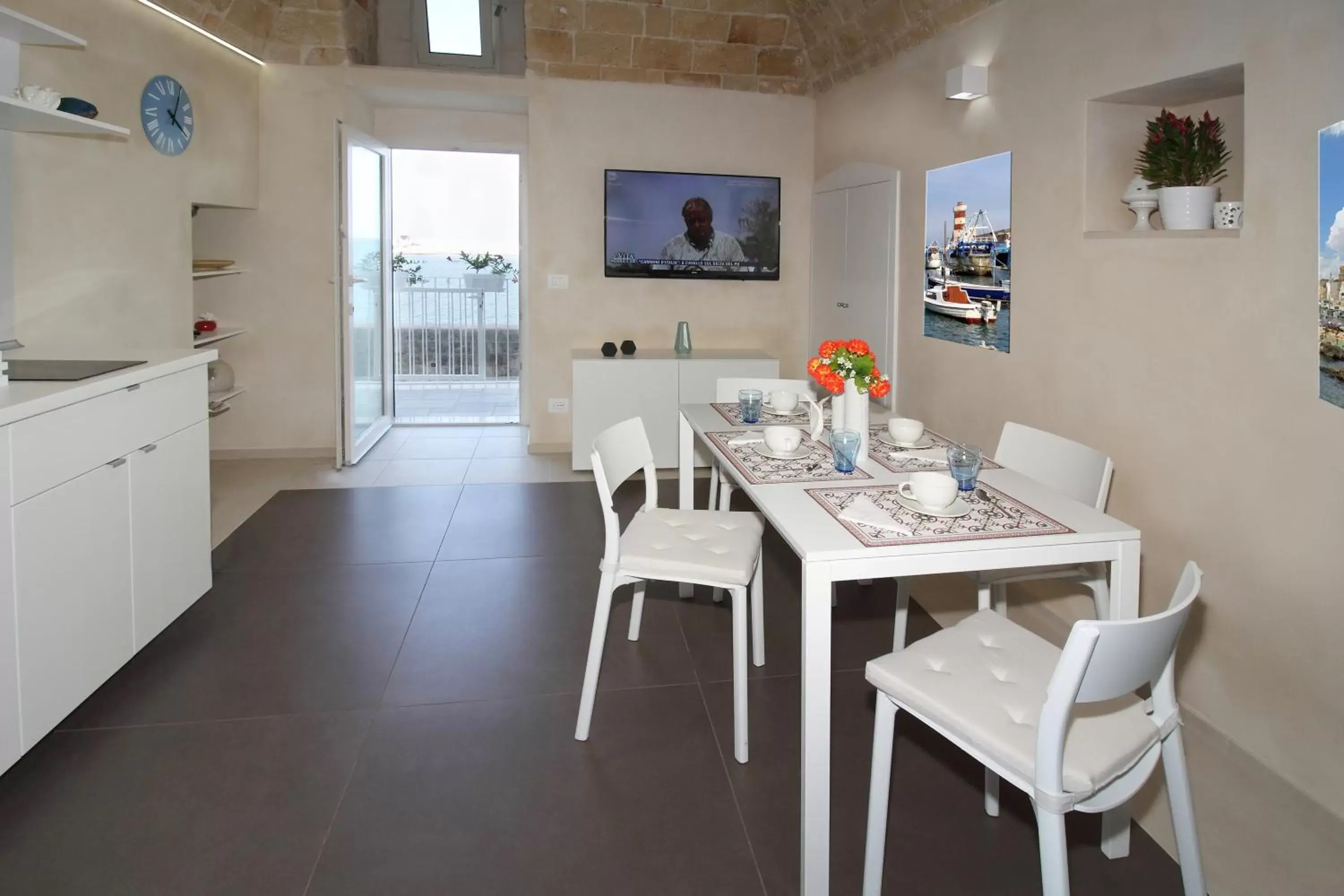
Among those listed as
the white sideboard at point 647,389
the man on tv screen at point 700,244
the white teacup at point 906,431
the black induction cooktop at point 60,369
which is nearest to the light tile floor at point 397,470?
the white sideboard at point 647,389

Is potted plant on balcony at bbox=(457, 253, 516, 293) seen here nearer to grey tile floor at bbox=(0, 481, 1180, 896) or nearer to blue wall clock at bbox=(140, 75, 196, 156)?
blue wall clock at bbox=(140, 75, 196, 156)

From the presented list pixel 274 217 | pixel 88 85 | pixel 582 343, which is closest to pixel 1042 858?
pixel 88 85

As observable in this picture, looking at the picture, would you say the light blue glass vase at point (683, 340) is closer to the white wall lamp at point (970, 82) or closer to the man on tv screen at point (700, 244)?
the man on tv screen at point (700, 244)

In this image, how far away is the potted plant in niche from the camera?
271cm

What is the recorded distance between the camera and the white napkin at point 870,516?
1.95 metres

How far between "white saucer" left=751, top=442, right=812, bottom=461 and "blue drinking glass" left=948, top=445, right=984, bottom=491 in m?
0.47

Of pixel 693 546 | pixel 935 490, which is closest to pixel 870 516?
pixel 935 490

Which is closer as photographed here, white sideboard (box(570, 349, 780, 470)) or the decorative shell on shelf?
the decorative shell on shelf

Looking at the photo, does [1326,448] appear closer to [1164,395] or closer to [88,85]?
Result: [1164,395]

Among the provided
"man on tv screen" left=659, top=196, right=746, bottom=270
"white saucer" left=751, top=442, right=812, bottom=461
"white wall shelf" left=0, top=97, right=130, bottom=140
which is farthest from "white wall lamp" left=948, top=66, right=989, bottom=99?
"white wall shelf" left=0, top=97, right=130, bottom=140

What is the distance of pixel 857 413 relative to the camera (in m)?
2.60

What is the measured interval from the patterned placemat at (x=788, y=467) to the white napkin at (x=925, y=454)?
0.18 meters

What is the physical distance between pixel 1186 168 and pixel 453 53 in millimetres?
5099

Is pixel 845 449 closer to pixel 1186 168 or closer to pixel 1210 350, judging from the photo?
pixel 1210 350
